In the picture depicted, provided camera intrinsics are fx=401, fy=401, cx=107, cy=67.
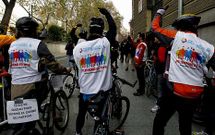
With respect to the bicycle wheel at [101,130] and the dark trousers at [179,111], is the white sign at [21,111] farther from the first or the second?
the dark trousers at [179,111]

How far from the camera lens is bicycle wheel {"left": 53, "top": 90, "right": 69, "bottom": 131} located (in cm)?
636

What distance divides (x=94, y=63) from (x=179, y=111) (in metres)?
1.17

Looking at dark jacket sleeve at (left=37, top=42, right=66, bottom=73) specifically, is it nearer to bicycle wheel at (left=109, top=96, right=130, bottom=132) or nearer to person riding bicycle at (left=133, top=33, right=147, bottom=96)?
bicycle wheel at (left=109, top=96, right=130, bottom=132)

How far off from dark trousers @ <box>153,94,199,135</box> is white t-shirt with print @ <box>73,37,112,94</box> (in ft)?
2.49

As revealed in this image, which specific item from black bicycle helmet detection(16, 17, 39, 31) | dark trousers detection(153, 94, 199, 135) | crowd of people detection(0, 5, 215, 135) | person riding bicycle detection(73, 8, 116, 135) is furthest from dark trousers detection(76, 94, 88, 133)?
black bicycle helmet detection(16, 17, 39, 31)

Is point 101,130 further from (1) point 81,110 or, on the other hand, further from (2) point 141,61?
(2) point 141,61

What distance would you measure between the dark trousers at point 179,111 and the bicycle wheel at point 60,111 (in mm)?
1973

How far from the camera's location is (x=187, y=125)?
454 centimetres

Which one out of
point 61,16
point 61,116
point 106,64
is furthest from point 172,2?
point 61,16

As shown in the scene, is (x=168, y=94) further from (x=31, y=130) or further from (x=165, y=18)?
(x=165, y=18)

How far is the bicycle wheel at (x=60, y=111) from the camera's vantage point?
20.9 feet

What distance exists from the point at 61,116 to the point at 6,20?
20628 millimetres

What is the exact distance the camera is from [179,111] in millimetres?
4516

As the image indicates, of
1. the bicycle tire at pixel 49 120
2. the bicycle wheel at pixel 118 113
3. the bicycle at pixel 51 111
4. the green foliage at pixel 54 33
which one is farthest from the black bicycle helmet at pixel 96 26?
the green foliage at pixel 54 33
